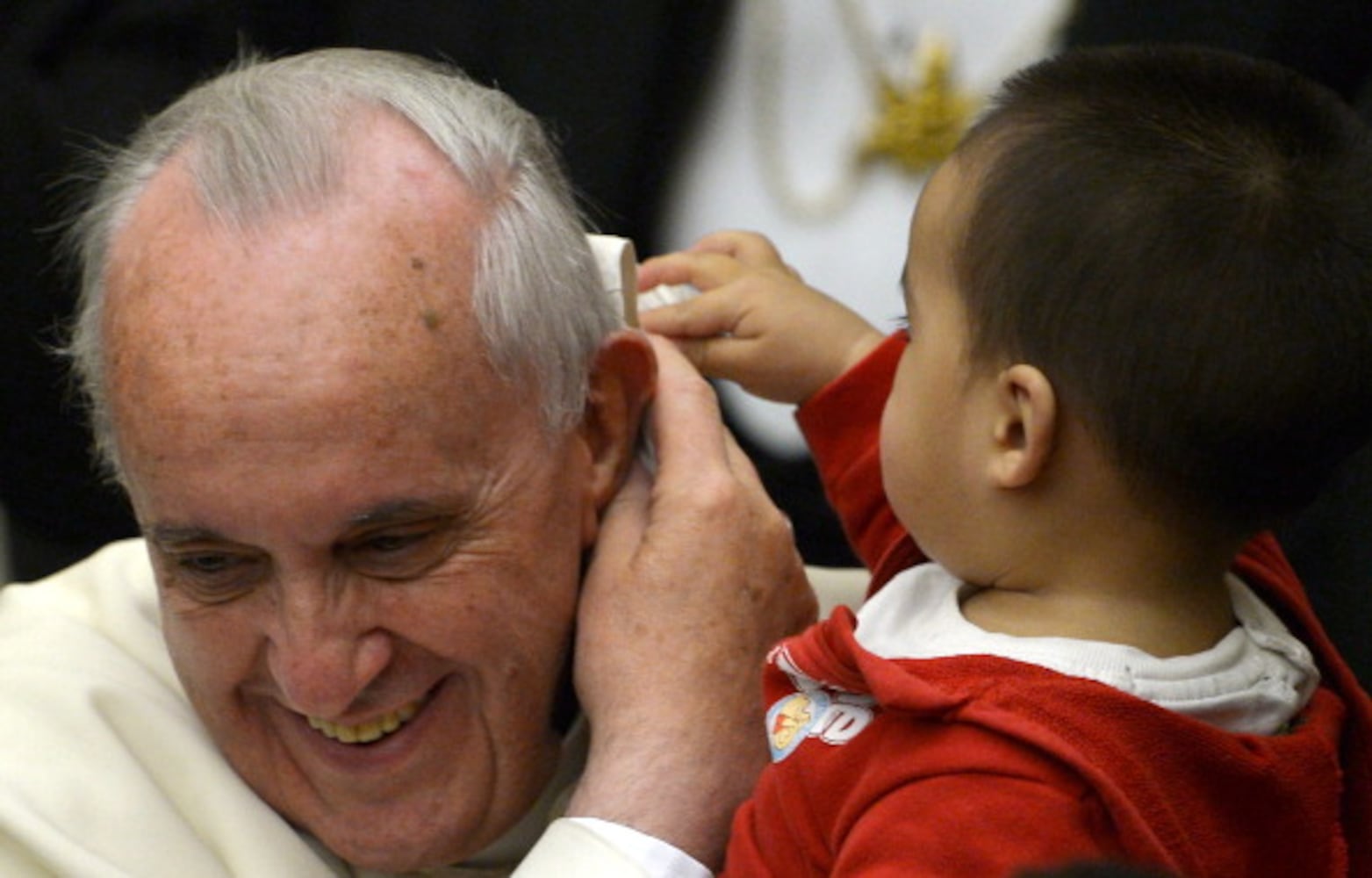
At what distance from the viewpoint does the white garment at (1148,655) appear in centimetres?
162

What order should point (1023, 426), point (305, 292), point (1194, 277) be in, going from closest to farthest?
point (1194, 277), point (1023, 426), point (305, 292)

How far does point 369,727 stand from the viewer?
2076mm

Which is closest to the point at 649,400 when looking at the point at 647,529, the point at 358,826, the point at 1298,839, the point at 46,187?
the point at 647,529

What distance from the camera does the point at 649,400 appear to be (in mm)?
2328

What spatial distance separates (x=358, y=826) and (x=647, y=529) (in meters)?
0.41

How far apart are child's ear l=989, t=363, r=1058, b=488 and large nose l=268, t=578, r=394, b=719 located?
667mm

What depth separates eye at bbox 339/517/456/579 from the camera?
6.57ft

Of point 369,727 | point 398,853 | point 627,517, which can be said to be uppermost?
point 627,517

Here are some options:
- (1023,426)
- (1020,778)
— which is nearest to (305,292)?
(1023,426)

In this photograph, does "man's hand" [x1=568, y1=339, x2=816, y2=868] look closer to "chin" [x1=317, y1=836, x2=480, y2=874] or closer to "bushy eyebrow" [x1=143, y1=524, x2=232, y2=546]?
"chin" [x1=317, y1=836, x2=480, y2=874]

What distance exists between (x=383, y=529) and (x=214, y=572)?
0.17m

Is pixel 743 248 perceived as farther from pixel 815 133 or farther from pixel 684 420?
pixel 815 133

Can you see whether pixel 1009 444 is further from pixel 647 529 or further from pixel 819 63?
pixel 819 63

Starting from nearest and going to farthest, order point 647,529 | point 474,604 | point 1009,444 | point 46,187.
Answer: point 1009,444
point 474,604
point 647,529
point 46,187
